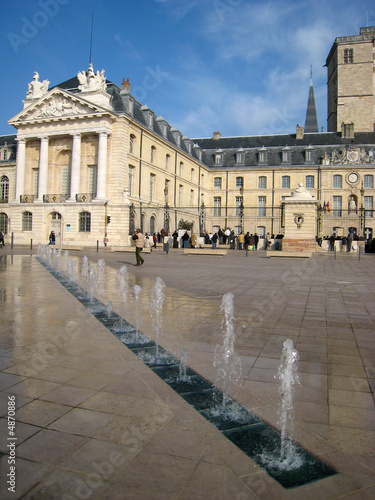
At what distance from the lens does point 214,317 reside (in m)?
6.68

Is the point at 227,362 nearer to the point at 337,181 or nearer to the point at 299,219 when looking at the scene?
the point at 299,219

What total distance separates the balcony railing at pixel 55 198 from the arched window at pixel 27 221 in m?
2.15

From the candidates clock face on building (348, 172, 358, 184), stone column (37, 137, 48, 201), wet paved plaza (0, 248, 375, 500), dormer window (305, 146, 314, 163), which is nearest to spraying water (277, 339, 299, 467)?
wet paved plaza (0, 248, 375, 500)

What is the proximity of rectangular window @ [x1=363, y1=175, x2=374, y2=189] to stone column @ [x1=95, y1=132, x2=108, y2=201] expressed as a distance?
3280 centimetres

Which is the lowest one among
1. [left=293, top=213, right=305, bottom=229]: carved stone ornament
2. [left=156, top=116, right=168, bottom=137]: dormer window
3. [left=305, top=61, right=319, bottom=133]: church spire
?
[left=293, top=213, right=305, bottom=229]: carved stone ornament

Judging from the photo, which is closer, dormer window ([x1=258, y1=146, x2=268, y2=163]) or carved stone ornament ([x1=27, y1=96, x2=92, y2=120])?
carved stone ornament ([x1=27, y1=96, x2=92, y2=120])

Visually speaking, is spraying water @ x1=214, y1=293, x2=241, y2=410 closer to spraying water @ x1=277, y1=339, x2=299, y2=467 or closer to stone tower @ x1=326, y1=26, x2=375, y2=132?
spraying water @ x1=277, y1=339, x2=299, y2=467

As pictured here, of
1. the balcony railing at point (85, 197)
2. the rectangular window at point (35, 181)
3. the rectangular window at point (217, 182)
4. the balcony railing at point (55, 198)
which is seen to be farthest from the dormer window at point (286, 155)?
the rectangular window at point (35, 181)

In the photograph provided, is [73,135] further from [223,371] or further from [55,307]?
[223,371]

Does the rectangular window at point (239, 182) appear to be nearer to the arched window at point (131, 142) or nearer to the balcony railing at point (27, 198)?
the arched window at point (131, 142)

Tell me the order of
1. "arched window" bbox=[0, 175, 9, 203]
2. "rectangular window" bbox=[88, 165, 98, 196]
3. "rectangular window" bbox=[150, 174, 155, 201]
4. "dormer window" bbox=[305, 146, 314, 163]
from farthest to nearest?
"dormer window" bbox=[305, 146, 314, 163], "arched window" bbox=[0, 175, 9, 203], "rectangular window" bbox=[150, 174, 155, 201], "rectangular window" bbox=[88, 165, 98, 196]

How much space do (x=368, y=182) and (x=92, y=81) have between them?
34.6 meters

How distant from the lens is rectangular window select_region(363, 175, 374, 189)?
48.0 m

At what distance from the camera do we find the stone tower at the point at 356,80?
57.4 metres
